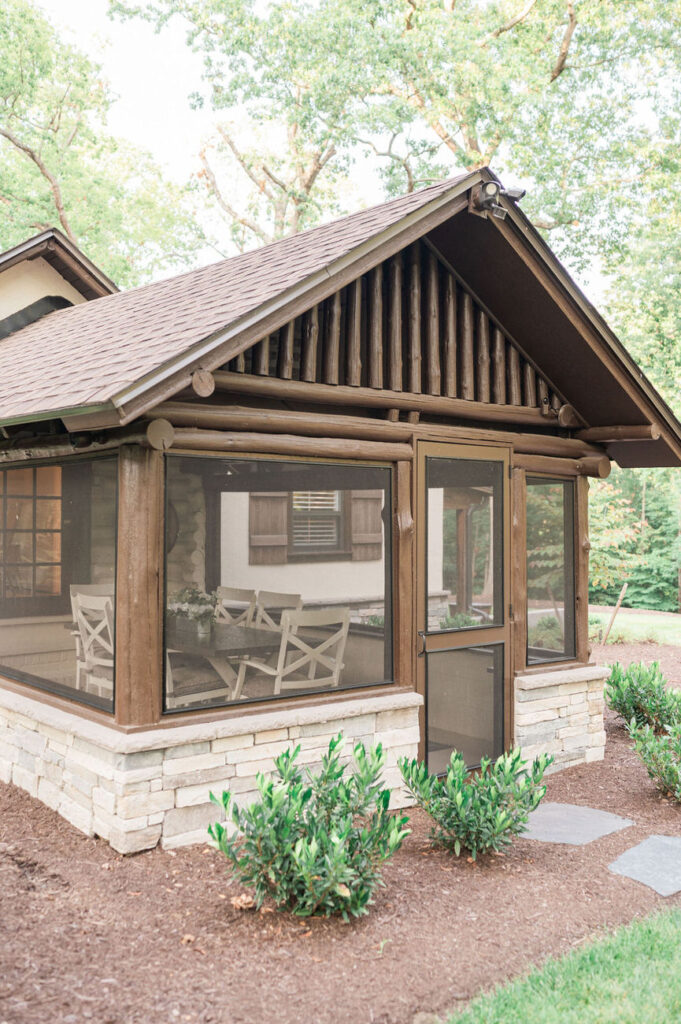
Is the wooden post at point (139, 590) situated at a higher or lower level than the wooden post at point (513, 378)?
lower

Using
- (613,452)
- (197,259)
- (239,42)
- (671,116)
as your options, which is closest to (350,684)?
(613,452)

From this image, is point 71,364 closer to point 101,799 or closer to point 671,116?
point 101,799

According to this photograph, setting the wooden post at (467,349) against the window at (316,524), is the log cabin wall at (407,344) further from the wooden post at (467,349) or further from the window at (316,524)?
the window at (316,524)

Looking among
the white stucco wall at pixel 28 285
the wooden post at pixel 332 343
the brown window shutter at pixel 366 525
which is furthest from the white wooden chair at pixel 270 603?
the white stucco wall at pixel 28 285

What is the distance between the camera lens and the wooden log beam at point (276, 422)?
538 cm

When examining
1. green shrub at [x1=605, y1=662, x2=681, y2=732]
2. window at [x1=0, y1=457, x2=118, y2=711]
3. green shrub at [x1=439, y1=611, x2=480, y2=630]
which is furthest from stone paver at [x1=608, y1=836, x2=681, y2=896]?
window at [x1=0, y1=457, x2=118, y2=711]

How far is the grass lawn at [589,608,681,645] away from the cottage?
8813 millimetres

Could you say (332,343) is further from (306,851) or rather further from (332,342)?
(306,851)

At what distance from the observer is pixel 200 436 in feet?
18.0

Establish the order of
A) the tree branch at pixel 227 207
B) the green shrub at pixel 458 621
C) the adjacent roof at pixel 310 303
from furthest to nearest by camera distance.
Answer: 1. the tree branch at pixel 227 207
2. the green shrub at pixel 458 621
3. the adjacent roof at pixel 310 303

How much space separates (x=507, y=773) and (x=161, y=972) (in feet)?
7.48

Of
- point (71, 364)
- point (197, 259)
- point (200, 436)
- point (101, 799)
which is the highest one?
point (197, 259)

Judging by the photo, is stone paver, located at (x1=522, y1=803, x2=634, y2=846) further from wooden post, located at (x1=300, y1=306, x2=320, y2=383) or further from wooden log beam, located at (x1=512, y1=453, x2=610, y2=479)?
wooden post, located at (x1=300, y1=306, x2=320, y2=383)

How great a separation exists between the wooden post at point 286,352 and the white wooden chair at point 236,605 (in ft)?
10.8
